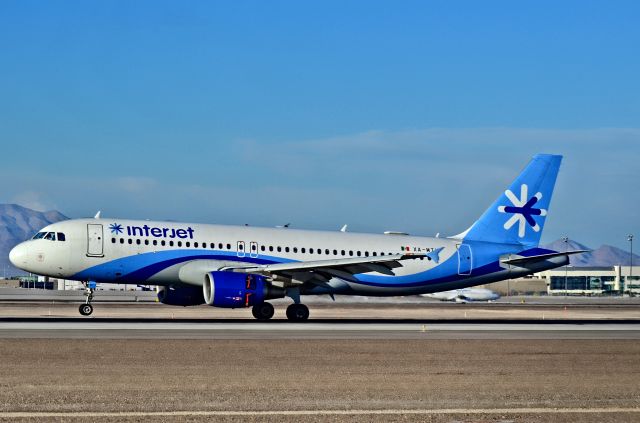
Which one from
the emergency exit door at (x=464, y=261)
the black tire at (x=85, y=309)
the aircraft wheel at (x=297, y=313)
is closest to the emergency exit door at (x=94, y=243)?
the black tire at (x=85, y=309)

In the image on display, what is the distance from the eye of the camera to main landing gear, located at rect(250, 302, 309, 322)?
48469 millimetres

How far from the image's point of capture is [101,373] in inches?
931

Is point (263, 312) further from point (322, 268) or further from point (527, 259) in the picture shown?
point (527, 259)

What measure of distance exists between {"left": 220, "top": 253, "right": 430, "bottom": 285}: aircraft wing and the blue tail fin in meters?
8.81

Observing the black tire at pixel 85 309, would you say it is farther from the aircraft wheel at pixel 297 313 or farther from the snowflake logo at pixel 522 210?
the snowflake logo at pixel 522 210

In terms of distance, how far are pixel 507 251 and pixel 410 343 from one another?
912 inches

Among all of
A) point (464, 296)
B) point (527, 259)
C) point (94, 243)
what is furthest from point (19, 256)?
point (464, 296)

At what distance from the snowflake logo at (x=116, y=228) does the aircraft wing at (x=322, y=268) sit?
5250mm

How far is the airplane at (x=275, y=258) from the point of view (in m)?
47.7

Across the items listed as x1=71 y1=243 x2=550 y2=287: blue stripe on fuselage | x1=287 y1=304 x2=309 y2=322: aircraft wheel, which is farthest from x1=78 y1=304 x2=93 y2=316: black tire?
x1=287 y1=304 x2=309 y2=322: aircraft wheel

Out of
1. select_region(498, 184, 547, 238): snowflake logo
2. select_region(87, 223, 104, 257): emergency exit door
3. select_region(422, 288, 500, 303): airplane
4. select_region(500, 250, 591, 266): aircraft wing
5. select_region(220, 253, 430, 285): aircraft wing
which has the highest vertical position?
select_region(498, 184, 547, 238): snowflake logo

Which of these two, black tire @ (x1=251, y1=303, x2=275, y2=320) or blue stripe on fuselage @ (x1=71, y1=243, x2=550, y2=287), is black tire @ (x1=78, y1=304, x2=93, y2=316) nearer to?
blue stripe on fuselage @ (x1=71, y1=243, x2=550, y2=287)

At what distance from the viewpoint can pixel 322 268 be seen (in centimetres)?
4841

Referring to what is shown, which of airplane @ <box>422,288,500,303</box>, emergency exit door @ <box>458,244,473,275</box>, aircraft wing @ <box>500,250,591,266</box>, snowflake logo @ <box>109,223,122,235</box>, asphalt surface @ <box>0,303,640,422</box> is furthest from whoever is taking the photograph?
airplane @ <box>422,288,500,303</box>
